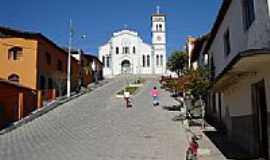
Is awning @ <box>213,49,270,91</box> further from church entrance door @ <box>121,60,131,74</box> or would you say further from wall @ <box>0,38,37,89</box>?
church entrance door @ <box>121,60,131,74</box>

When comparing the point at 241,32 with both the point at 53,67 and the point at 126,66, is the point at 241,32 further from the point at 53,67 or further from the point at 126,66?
the point at 126,66

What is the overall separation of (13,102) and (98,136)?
26.7 ft

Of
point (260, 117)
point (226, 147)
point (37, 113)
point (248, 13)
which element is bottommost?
point (226, 147)

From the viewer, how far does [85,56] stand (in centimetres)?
5934

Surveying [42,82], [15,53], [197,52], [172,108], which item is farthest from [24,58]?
[197,52]

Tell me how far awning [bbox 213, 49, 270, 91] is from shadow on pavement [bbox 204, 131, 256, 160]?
8.89ft

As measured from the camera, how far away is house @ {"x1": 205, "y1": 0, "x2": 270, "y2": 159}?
11273 mm

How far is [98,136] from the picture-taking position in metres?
19.7

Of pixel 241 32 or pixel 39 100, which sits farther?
pixel 39 100

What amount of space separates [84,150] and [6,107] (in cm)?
998

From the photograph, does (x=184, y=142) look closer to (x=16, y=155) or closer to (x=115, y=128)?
(x=115, y=128)

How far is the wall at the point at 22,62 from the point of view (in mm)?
35094

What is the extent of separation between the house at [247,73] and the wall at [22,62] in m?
19.7

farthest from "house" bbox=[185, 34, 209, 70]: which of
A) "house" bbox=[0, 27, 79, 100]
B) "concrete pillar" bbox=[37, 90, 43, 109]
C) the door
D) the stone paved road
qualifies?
the door
